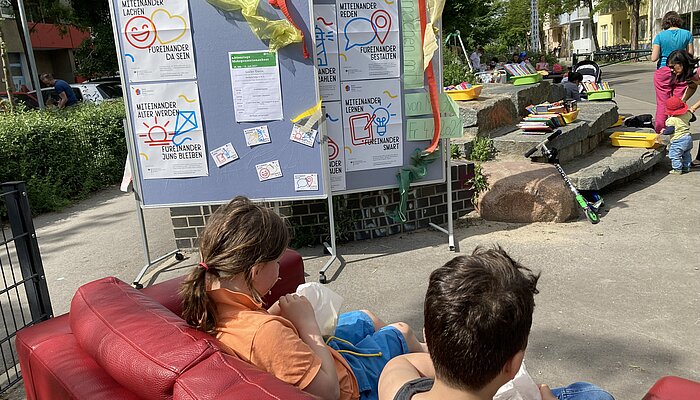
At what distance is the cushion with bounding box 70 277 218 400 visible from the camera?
1551 mm

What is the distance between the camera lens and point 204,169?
456 centimetres

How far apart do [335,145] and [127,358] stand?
10.9 feet

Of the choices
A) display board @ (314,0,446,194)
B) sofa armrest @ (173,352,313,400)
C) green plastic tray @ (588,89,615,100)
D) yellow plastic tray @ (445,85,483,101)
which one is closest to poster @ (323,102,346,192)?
display board @ (314,0,446,194)

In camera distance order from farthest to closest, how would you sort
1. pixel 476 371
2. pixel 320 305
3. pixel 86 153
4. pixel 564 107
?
1. pixel 86 153
2. pixel 564 107
3. pixel 320 305
4. pixel 476 371

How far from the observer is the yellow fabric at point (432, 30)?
451 cm

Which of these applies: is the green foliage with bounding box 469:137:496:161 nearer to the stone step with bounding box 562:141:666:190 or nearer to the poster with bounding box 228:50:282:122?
the stone step with bounding box 562:141:666:190

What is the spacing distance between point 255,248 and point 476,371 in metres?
0.86

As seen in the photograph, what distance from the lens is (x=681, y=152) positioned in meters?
7.01

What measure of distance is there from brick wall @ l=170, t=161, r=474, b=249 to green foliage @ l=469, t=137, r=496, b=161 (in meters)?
0.78

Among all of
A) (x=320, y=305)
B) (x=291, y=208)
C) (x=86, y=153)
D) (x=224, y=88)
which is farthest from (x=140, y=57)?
(x=86, y=153)

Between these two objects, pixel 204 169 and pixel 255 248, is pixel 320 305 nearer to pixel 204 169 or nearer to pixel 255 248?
pixel 255 248

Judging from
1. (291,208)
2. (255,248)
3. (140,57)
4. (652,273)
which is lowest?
(652,273)

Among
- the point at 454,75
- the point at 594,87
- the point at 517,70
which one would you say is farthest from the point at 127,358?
the point at 594,87

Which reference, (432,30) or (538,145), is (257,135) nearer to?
(432,30)
